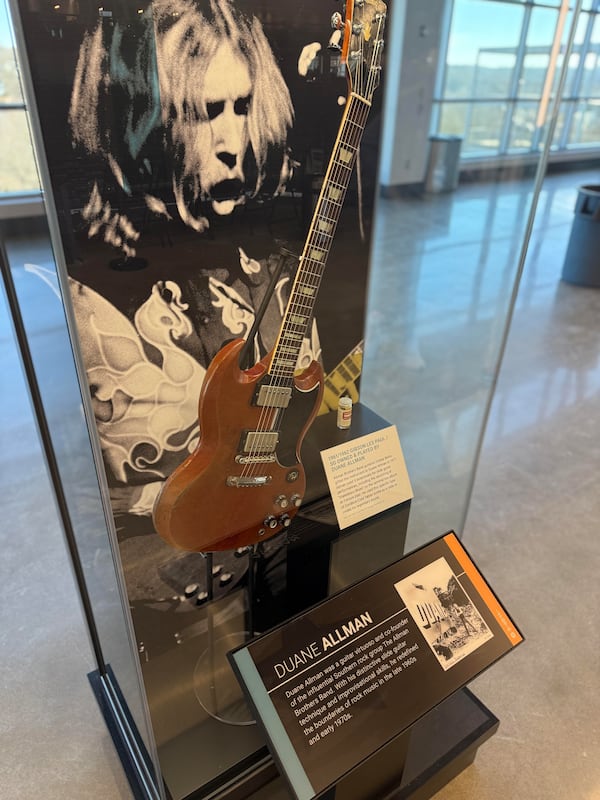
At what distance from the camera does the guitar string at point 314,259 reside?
0.86 meters

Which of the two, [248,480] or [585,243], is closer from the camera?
[248,480]

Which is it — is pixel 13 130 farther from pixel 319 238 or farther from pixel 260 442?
pixel 260 442

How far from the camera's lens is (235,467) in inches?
38.3

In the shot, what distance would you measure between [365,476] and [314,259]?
0.44 m

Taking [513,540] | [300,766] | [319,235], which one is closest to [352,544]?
[300,766]

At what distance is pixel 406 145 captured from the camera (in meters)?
6.00

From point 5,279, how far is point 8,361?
7.60 feet

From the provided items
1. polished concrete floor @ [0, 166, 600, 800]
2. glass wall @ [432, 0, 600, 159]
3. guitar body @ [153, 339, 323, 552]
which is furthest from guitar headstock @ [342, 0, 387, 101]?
glass wall @ [432, 0, 600, 159]

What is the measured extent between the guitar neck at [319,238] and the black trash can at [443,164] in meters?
5.65

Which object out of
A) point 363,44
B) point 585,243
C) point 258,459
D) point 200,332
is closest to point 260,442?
point 258,459

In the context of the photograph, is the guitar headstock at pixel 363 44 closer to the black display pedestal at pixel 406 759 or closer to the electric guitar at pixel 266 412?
the electric guitar at pixel 266 412

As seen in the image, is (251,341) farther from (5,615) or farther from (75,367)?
(5,615)

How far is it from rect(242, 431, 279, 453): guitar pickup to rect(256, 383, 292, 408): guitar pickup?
48 millimetres

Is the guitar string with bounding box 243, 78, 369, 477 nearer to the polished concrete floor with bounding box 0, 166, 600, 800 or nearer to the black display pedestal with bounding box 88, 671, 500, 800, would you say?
the polished concrete floor with bounding box 0, 166, 600, 800
